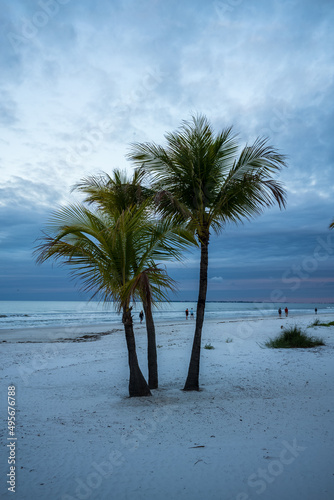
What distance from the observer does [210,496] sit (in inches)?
149

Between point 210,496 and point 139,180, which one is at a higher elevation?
point 139,180

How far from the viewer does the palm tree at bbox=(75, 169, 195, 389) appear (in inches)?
271

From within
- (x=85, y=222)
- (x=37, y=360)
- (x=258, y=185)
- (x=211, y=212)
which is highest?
(x=258, y=185)

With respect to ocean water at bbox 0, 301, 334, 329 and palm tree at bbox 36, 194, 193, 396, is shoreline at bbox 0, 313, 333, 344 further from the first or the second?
palm tree at bbox 36, 194, 193, 396

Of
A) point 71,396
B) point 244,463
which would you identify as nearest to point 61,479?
point 244,463

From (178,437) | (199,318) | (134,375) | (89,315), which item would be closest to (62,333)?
(134,375)

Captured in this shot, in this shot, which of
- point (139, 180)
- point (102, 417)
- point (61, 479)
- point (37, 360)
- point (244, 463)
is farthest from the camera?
point (37, 360)

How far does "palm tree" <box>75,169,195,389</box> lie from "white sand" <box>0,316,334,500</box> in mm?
1253

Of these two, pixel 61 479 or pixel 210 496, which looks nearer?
pixel 210 496

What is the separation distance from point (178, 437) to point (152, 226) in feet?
12.4

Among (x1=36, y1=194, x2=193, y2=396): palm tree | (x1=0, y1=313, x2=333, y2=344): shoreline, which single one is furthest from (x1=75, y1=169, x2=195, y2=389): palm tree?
(x1=0, y1=313, x2=333, y2=344): shoreline

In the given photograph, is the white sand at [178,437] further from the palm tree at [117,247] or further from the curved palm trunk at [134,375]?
the palm tree at [117,247]

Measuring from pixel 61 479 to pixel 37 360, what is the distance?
35.7 ft

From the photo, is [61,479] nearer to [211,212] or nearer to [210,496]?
[210,496]
